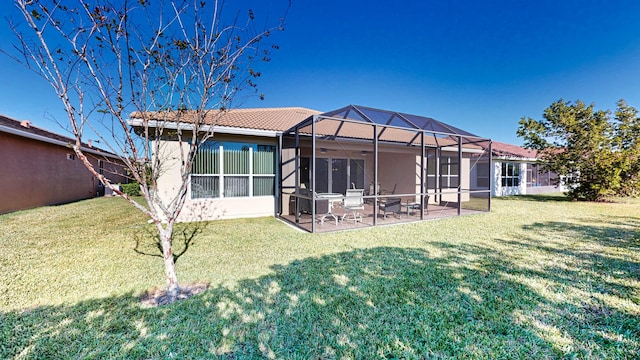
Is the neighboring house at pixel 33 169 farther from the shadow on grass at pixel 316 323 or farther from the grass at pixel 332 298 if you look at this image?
Result: the shadow on grass at pixel 316 323

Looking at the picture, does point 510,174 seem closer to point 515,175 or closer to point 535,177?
point 515,175

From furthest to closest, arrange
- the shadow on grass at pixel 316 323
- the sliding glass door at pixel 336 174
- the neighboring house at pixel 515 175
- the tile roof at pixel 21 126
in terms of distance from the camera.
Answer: the neighboring house at pixel 515 175 < the sliding glass door at pixel 336 174 < the tile roof at pixel 21 126 < the shadow on grass at pixel 316 323

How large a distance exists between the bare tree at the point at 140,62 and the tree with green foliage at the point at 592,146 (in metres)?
17.5

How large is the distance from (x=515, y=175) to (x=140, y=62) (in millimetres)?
24109

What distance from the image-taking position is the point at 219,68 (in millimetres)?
4164

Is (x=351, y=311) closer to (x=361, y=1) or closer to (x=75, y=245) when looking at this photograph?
(x=75, y=245)

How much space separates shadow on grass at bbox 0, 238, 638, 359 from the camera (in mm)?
2268

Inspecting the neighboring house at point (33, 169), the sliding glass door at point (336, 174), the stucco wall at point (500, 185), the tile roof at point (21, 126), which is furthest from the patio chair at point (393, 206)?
the stucco wall at point (500, 185)

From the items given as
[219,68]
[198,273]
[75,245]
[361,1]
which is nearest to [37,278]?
[75,245]

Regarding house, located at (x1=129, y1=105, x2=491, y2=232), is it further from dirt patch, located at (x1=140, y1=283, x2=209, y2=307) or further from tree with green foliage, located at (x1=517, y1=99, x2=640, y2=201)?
tree with green foliage, located at (x1=517, y1=99, x2=640, y2=201)

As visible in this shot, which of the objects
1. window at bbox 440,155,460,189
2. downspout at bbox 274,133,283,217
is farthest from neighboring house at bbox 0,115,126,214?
window at bbox 440,155,460,189

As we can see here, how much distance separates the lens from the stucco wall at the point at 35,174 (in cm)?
947

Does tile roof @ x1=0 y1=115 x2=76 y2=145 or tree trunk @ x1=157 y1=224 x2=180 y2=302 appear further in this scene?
tile roof @ x1=0 y1=115 x2=76 y2=145

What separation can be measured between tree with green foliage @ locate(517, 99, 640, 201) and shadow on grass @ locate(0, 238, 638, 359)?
14.5m
